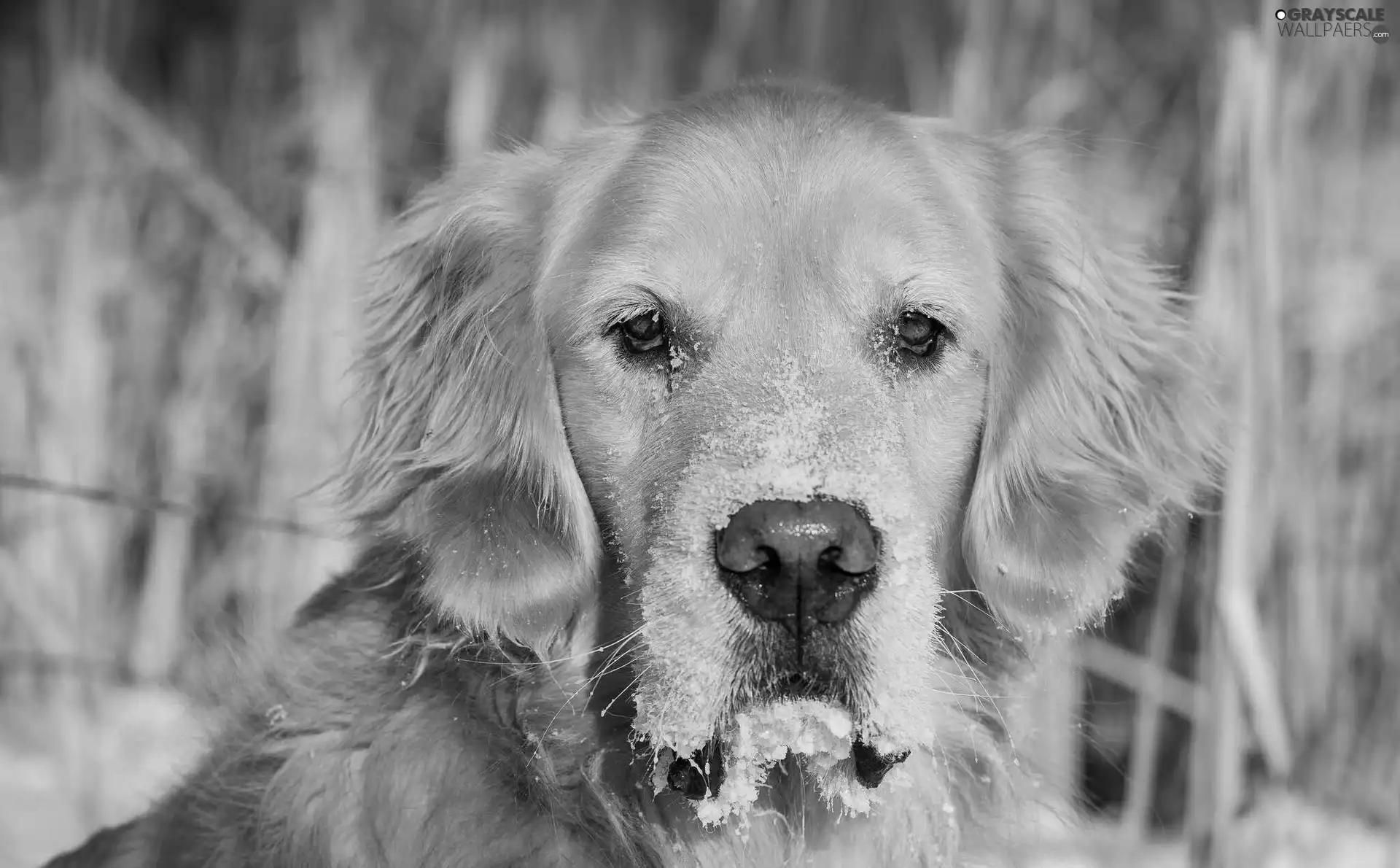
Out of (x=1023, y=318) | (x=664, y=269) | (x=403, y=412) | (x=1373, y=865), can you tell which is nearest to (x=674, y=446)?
(x=664, y=269)

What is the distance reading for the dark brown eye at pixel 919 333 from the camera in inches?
110

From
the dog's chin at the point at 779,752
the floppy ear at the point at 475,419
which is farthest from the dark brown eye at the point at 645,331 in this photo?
the dog's chin at the point at 779,752

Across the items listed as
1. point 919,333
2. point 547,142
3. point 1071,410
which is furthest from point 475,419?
point 547,142

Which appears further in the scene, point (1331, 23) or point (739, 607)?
point (1331, 23)

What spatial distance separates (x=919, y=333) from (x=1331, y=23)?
264 cm

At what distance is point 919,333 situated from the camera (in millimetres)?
2814

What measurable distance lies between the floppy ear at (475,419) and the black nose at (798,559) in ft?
1.77

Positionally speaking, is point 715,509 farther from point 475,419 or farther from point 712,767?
point 475,419

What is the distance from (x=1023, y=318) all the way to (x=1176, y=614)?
3.18m

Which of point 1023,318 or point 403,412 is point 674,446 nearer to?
point 403,412

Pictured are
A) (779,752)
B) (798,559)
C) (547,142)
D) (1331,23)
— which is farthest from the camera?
(547,142)

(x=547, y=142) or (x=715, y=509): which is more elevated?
(x=547, y=142)

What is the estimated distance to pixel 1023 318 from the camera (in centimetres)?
311

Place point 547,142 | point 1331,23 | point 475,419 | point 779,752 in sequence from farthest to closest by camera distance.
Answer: point 547,142 < point 1331,23 < point 475,419 < point 779,752
